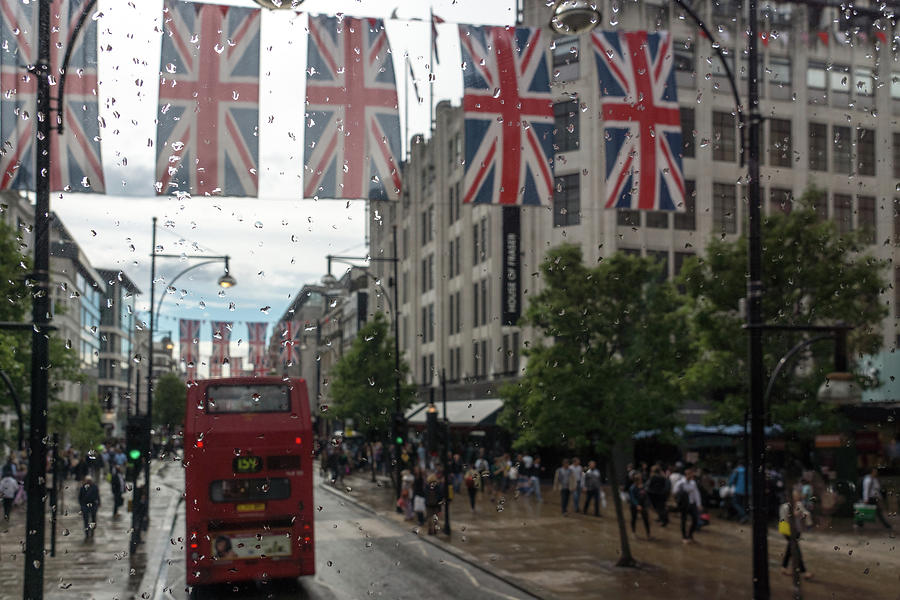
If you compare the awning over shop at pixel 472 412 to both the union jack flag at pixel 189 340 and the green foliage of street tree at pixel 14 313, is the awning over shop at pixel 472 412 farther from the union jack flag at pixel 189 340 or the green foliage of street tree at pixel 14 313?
the union jack flag at pixel 189 340

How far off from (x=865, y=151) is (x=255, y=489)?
24.5 m

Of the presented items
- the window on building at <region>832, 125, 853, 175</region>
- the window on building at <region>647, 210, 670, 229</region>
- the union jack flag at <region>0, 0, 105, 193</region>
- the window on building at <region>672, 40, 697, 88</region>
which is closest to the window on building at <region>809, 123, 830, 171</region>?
the window on building at <region>832, 125, 853, 175</region>

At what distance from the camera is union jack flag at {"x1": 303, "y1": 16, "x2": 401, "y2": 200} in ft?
35.6

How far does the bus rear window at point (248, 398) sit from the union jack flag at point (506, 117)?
454cm

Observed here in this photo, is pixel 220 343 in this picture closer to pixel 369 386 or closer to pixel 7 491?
pixel 7 491

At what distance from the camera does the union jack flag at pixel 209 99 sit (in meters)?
10.7

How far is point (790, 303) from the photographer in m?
22.4

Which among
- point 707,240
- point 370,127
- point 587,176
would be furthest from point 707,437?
point 370,127

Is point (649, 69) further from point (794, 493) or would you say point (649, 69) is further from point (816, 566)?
point (816, 566)

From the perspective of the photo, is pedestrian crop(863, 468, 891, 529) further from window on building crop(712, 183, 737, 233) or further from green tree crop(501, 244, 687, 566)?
window on building crop(712, 183, 737, 233)

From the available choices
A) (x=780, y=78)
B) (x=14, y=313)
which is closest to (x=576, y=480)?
(x=780, y=78)

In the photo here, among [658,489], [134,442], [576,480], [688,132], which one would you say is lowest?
[576,480]

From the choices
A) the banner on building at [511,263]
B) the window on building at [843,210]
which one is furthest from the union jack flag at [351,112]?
the window on building at [843,210]

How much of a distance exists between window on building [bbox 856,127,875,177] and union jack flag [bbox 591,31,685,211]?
19.2 meters
